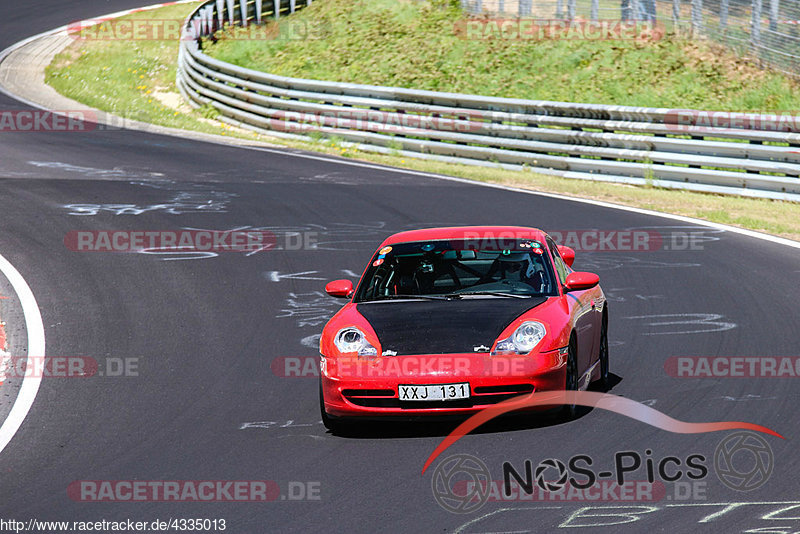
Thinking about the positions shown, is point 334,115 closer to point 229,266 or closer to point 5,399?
point 229,266

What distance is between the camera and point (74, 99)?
110 feet

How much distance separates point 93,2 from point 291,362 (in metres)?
42.4

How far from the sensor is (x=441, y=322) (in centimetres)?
838

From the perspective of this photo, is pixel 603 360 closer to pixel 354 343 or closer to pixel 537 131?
pixel 354 343

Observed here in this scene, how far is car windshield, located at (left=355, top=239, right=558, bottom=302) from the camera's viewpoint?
9070 millimetres

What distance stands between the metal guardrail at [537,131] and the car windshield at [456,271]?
418 inches

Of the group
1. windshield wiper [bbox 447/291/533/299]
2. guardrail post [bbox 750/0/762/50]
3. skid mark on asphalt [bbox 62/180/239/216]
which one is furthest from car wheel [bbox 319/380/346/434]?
guardrail post [bbox 750/0/762/50]

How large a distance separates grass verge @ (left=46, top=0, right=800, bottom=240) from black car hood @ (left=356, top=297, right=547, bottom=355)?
873 centimetres

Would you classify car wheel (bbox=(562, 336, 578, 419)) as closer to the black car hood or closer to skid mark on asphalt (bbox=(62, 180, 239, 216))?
the black car hood

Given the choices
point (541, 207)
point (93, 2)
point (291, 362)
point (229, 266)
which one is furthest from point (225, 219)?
point (93, 2)

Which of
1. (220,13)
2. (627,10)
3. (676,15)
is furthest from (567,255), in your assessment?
(220,13)

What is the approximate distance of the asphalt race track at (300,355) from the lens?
21.7ft
